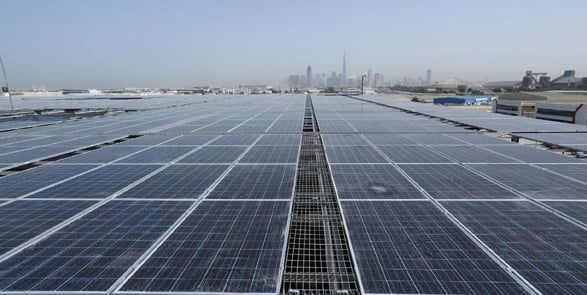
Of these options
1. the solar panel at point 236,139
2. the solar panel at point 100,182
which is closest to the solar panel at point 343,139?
the solar panel at point 236,139

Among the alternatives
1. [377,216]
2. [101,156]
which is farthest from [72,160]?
[377,216]

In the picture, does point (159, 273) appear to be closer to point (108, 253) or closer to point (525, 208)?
point (108, 253)

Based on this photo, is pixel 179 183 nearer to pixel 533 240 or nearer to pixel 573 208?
pixel 533 240

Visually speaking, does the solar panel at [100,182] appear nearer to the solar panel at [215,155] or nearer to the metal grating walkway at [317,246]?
the solar panel at [215,155]

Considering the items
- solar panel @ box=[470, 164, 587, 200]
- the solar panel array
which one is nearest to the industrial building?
the solar panel array

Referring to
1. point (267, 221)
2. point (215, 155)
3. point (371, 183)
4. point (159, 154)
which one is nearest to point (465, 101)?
point (371, 183)

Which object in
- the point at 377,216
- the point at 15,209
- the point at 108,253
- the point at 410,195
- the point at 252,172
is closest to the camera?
the point at 108,253
